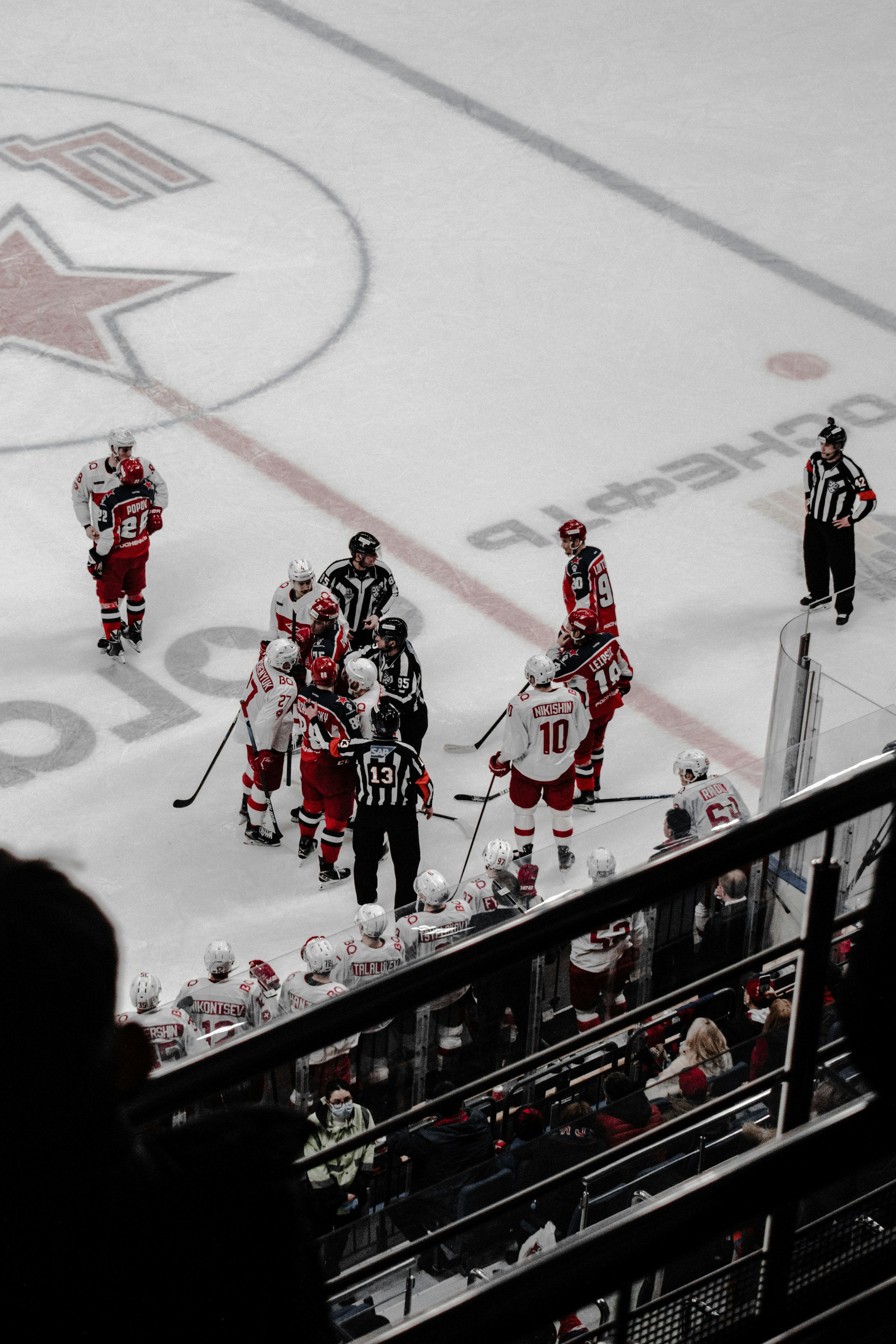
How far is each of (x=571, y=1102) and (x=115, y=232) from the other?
409 inches

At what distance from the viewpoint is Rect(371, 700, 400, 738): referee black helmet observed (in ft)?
24.1

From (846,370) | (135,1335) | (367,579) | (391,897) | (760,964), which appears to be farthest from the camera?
(846,370)

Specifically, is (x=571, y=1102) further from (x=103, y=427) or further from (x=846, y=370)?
(x=846, y=370)

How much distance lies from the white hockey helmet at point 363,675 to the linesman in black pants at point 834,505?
2.68 metres

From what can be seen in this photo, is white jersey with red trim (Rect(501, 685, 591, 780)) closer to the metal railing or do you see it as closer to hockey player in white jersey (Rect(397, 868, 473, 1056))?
hockey player in white jersey (Rect(397, 868, 473, 1056))

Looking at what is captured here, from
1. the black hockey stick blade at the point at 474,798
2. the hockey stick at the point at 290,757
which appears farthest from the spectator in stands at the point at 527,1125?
the black hockey stick blade at the point at 474,798

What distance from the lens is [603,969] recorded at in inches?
193

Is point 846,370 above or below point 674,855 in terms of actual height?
below

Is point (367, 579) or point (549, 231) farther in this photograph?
point (549, 231)

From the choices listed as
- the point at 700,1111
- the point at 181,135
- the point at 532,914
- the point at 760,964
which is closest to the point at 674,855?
the point at 532,914

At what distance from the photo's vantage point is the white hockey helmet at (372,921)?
6.43 meters

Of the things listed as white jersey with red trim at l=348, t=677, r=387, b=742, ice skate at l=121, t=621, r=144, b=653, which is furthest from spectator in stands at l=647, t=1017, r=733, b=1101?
ice skate at l=121, t=621, r=144, b=653

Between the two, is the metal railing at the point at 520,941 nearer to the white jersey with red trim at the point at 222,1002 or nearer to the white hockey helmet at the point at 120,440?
the white jersey with red trim at the point at 222,1002

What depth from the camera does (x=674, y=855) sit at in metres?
1.59
